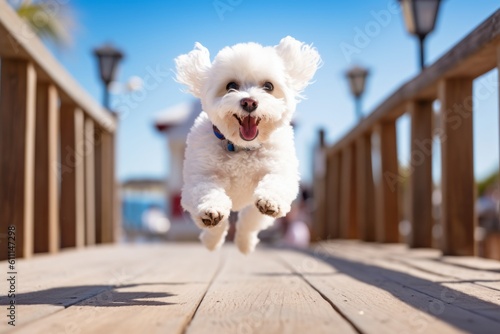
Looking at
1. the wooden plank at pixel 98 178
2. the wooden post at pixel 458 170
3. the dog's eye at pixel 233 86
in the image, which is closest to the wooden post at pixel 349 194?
the wooden plank at pixel 98 178

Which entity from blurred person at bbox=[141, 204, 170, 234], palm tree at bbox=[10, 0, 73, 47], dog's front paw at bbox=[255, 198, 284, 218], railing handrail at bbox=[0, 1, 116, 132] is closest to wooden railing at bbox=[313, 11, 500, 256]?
dog's front paw at bbox=[255, 198, 284, 218]

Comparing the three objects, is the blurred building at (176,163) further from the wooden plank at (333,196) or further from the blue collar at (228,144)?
the blue collar at (228,144)

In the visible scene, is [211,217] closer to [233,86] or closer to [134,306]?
[134,306]

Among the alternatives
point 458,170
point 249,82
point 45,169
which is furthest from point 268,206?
point 45,169

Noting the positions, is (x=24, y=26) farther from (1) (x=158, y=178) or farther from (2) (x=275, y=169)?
(1) (x=158, y=178)

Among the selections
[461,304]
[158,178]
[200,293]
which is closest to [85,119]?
[200,293]

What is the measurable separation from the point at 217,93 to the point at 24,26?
2.46m

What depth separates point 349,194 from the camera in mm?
10461

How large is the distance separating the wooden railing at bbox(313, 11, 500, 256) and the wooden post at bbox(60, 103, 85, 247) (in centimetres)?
354

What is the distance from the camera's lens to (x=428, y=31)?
7.99 metres

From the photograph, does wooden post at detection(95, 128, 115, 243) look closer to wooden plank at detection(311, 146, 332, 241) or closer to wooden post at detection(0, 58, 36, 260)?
wooden post at detection(0, 58, 36, 260)

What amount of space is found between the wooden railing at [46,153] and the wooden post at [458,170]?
3439 mm

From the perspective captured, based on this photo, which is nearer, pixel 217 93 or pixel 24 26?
pixel 217 93

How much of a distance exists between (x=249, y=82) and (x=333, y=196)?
8615mm
